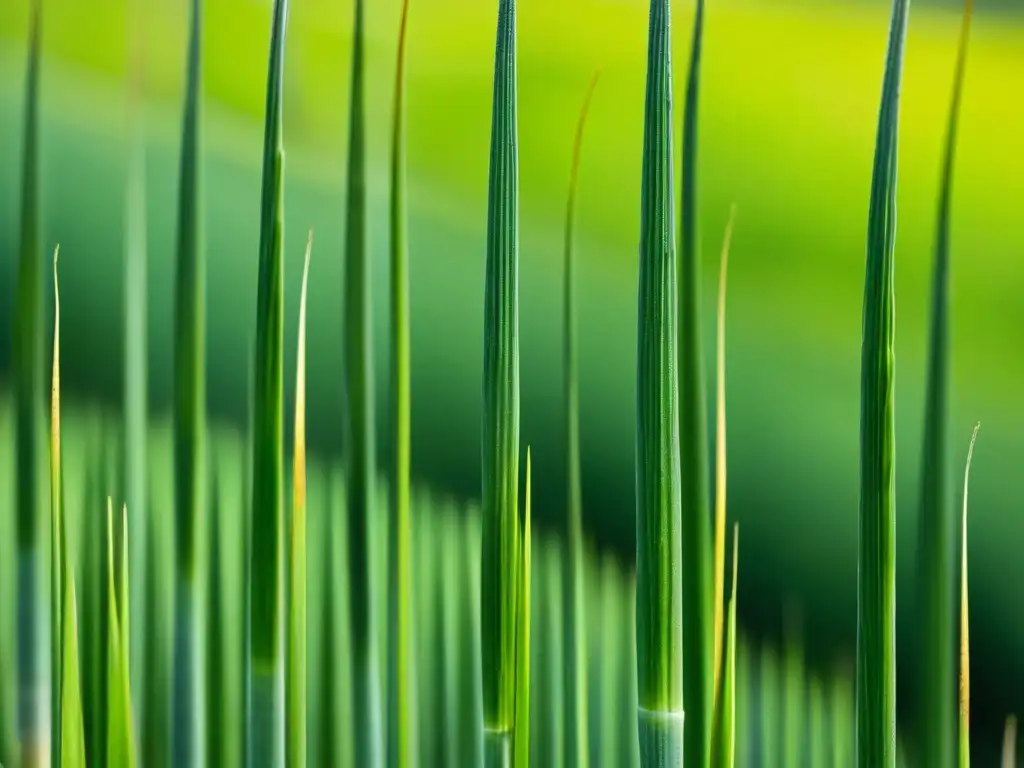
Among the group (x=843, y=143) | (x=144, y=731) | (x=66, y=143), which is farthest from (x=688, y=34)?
(x=144, y=731)

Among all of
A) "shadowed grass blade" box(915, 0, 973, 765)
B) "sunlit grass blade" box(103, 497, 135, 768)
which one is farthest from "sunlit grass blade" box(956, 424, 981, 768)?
"sunlit grass blade" box(103, 497, 135, 768)

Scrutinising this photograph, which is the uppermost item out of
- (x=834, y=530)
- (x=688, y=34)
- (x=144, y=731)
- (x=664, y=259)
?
(x=688, y=34)

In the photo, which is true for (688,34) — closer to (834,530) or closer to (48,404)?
(834,530)

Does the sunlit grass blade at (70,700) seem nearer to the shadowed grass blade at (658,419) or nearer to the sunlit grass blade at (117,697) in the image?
the sunlit grass blade at (117,697)

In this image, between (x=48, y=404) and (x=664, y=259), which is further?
(x=48, y=404)

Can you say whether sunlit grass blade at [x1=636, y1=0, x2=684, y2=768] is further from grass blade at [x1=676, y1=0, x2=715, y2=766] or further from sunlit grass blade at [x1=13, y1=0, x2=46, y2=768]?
sunlit grass blade at [x1=13, y1=0, x2=46, y2=768]

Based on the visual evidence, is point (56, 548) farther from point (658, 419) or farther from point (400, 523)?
point (658, 419)
